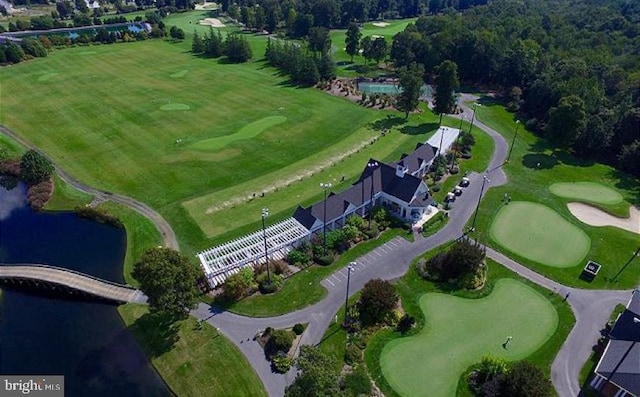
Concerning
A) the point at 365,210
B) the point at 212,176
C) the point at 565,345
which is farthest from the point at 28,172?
the point at 565,345

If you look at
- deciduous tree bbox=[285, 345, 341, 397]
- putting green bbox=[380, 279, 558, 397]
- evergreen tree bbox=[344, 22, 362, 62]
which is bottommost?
putting green bbox=[380, 279, 558, 397]

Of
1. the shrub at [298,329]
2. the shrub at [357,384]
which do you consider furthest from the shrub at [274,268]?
the shrub at [357,384]

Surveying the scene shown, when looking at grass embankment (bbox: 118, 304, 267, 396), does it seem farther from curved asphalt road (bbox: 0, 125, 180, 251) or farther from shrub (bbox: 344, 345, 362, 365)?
curved asphalt road (bbox: 0, 125, 180, 251)

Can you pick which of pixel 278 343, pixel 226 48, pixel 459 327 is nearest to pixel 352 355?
pixel 278 343

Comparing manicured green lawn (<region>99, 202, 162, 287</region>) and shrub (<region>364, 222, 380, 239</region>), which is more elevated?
shrub (<region>364, 222, 380, 239</region>)

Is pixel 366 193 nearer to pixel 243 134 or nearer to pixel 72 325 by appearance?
pixel 243 134

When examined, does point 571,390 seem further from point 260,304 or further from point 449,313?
point 260,304

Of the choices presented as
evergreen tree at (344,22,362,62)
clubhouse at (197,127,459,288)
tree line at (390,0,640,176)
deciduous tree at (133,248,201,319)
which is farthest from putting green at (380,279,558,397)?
evergreen tree at (344,22,362,62)
